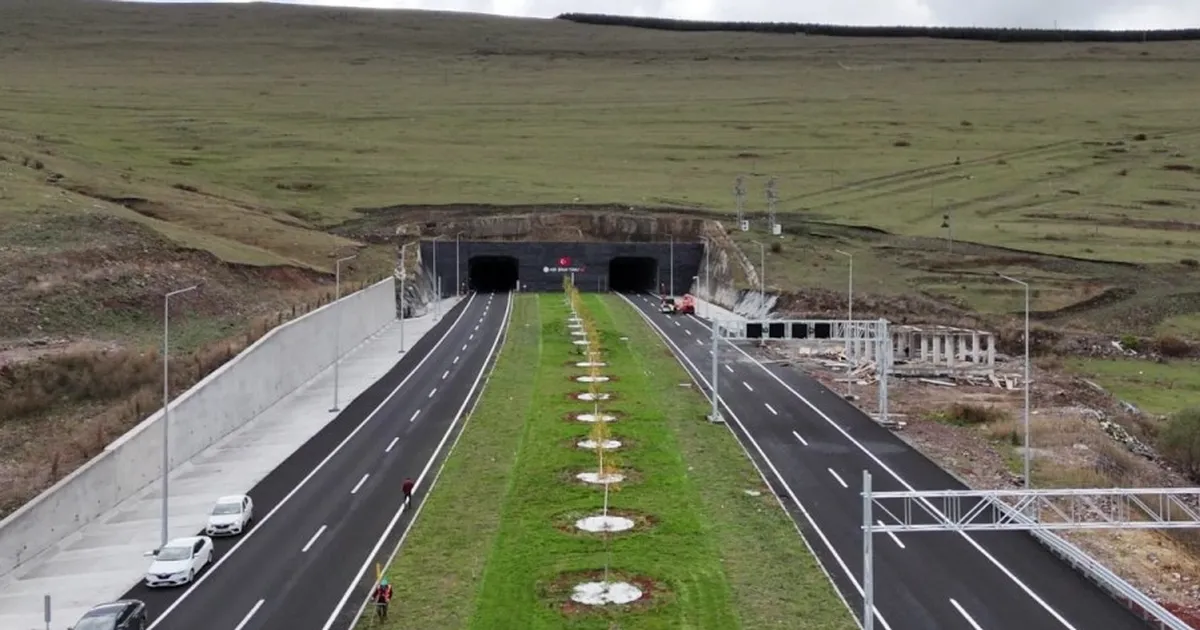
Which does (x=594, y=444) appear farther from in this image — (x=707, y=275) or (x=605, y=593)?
(x=707, y=275)

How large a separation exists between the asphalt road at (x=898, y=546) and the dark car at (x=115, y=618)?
19.4m

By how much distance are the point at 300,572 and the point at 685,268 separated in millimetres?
86835

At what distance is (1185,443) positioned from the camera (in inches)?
1924

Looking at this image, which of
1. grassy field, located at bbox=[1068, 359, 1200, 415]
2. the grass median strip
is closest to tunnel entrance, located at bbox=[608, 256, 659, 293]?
grassy field, located at bbox=[1068, 359, 1200, 415]

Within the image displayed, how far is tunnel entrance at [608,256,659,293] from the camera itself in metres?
123

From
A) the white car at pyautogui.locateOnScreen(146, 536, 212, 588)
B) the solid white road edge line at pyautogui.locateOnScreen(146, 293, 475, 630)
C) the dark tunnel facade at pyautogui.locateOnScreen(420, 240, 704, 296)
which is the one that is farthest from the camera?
the dark tunnel facade at pyautogui.locateOnScreen(420, 240, 704, 296)

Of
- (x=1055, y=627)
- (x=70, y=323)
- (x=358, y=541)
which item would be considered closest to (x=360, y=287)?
(x=70, y=323)

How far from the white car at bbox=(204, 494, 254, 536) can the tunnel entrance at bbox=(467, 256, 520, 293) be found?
8874cm

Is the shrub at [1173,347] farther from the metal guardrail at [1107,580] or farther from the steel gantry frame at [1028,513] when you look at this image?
the metal guardrail at [1107,580]

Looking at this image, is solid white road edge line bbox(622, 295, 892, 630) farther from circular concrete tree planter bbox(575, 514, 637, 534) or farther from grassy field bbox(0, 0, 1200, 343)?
grassy field bbox(0, 0, 1200, 343)

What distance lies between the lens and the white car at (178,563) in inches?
1248

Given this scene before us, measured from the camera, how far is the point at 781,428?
52.3 m

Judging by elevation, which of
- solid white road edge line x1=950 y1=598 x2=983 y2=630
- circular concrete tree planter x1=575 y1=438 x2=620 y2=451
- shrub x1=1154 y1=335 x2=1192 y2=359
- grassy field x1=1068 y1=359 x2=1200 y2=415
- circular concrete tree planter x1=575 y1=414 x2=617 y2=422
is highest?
shrub x1=1154 y1=335 x2=1192 y2=359

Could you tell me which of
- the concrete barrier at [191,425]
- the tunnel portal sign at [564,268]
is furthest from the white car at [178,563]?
the tunnel portal sign at [564,268]
